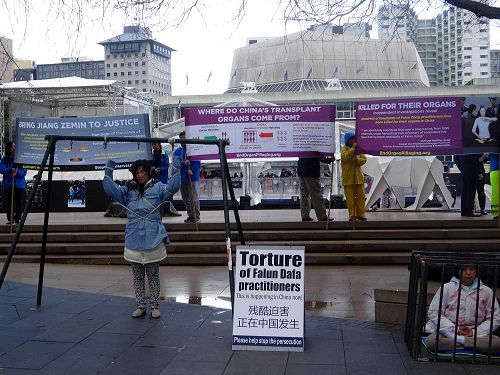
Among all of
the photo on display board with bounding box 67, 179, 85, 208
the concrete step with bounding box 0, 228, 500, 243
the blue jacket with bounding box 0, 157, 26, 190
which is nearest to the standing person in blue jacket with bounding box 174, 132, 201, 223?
the concrete step with bounding box 0, 228, 500, 243

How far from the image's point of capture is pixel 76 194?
2077 cm

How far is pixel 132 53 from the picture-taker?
1091 centimetres

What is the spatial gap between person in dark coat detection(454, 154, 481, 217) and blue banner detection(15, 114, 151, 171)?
652 centimetres

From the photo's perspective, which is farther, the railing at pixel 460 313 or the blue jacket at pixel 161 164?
the blue jacket at pixel 161 164

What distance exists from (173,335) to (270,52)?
350 ft

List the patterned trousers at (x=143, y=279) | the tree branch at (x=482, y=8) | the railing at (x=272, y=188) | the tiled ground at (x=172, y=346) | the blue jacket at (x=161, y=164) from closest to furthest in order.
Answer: the tiled ground at (x=172, y=346) → the tree branch at (x=482, y=8) → the patterned trousers at (x=143, y=279) → the blue jacket at (x=161, y=164) → the railing at (x=272, y=188)

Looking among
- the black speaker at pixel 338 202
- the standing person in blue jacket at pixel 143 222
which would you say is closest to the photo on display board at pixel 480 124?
the standing person in blue jacket at pixel 143 222

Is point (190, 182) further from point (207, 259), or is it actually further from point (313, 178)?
point (313, 178)

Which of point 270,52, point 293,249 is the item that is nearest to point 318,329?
point 293,249

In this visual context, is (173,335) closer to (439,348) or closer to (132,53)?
(439,348)

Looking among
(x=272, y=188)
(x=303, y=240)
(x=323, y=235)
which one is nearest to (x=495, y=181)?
(x=323, y=235)

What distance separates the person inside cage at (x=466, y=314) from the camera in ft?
18.4

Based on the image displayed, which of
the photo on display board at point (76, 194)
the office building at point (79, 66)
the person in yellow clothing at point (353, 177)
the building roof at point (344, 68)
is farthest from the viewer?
the building roof at point (344, 68)

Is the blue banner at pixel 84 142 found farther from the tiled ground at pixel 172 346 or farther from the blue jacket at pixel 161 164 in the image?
the tiled ground at pixel 172 346
